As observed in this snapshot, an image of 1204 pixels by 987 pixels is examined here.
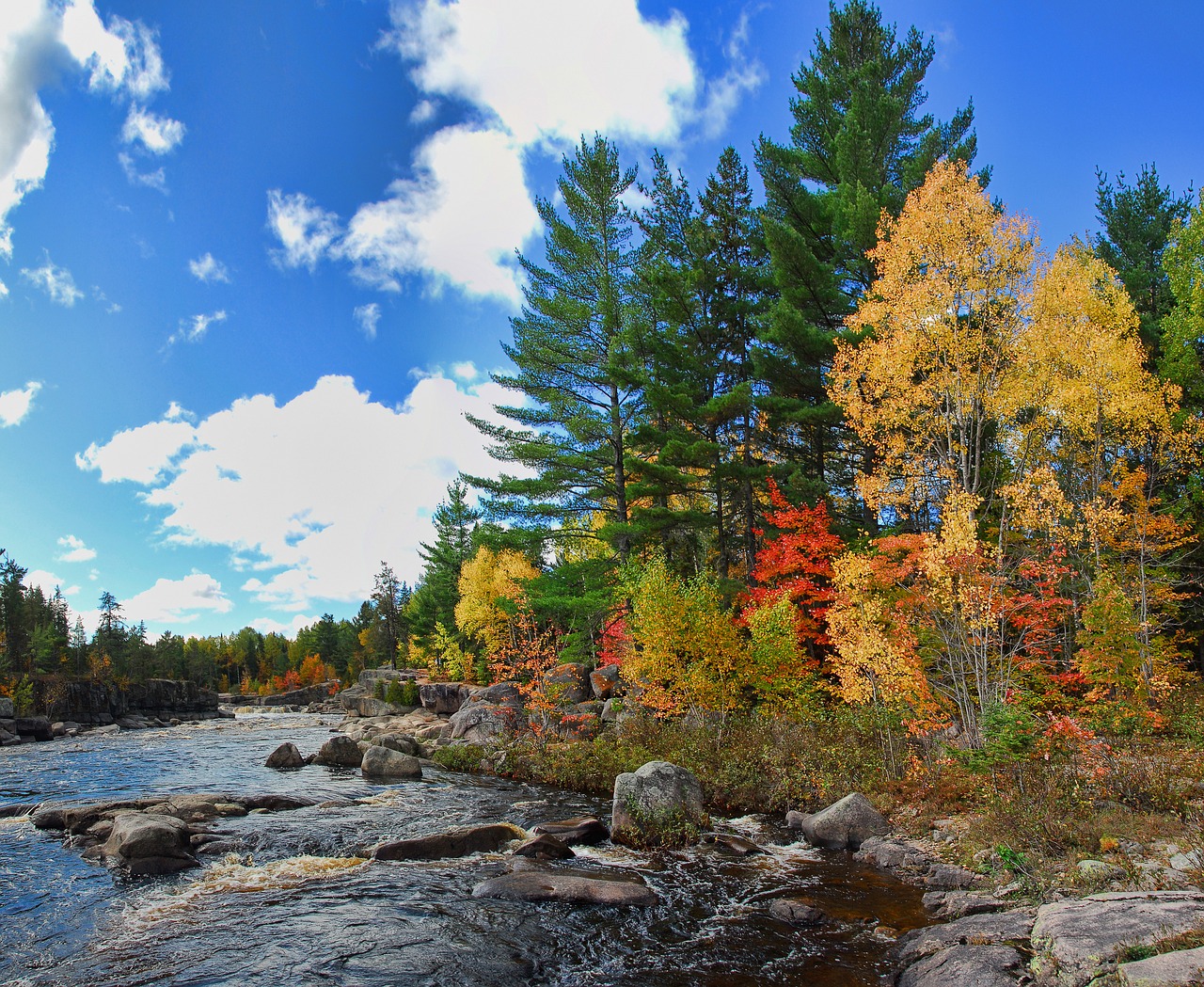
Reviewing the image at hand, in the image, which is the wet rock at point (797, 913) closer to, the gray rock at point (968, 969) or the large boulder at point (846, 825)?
the gray rock at point (968, 969)

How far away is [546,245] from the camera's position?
85.8 ft

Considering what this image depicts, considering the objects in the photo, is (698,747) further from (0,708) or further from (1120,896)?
(0,708)

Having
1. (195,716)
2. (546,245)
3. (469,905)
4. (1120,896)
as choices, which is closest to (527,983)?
(469,905)

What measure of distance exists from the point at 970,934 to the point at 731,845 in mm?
5133

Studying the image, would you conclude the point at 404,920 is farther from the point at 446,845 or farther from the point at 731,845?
the point at 731,845

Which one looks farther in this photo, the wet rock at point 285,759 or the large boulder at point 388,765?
the wet rock at point 285,759

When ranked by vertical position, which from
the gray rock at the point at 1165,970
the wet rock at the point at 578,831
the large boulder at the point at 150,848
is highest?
the gray rock at the point at 1165,970

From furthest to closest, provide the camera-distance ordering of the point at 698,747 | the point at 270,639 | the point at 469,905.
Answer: the point at 270,639 < the point at 698,747 < the point at 469,905

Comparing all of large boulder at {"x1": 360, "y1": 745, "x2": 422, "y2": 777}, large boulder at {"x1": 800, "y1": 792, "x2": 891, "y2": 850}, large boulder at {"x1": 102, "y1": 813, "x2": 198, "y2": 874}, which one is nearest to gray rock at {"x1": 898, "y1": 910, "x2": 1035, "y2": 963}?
large boulder at {"x1": 800, "y1": 792, "x2": 891, "y2": 850}

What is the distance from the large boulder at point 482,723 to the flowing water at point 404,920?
32.3 ft

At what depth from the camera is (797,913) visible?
782cm

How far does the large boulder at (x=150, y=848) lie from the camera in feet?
32.8

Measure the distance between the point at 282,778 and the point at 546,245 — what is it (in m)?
21.3

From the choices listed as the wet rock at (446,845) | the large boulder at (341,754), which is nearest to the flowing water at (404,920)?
the wet rock at (446,845)
